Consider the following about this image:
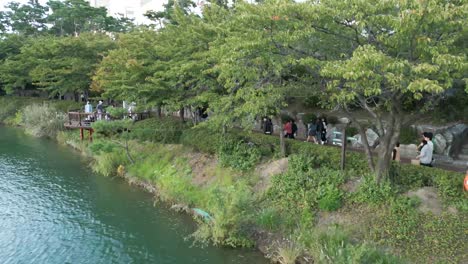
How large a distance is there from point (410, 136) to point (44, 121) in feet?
90.6

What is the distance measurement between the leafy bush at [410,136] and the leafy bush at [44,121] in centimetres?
2543

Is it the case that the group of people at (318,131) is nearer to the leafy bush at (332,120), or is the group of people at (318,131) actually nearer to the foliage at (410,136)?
the leafy bush at (332,120)

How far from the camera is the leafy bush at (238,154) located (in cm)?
1669

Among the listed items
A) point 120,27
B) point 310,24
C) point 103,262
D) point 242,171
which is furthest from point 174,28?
point 120,27

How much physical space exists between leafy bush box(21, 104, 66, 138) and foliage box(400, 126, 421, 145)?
1001 inches

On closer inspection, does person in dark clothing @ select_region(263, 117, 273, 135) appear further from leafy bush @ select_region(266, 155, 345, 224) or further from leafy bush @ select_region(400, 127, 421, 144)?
leafy bush @ select_region(400, 127, 421, 144)

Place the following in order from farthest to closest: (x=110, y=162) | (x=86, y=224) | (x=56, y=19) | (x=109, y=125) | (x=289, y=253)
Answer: (x=56, y=19) → (x=110, y=162) → (x=109, y=125) → (x=86, y=224) → (x=289, y=253)

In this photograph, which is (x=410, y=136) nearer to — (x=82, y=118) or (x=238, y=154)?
(x=238, y=154)

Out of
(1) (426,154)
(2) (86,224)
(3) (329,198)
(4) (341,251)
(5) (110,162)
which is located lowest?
(2) (86,224)

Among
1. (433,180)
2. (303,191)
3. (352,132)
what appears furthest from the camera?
(352,132)

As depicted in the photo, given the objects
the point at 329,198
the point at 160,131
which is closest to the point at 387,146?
the point at 329,198

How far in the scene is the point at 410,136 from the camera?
55.6 feet

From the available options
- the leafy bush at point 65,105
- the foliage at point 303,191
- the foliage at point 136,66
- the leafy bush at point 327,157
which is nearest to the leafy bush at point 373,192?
the foliage at point 303,191

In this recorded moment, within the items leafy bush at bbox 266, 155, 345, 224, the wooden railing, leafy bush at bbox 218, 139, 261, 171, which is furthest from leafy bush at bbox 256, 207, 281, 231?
the wooden railing
